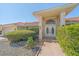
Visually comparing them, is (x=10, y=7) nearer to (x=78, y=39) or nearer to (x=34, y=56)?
(x=34, y=56)

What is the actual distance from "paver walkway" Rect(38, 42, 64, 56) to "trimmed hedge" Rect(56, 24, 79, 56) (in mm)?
172

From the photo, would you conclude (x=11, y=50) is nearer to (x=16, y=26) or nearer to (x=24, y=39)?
(x=24, y=39)

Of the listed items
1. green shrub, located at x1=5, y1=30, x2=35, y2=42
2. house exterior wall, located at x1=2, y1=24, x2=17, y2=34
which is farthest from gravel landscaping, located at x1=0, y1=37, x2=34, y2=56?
house exterior wall, located at x1=2, y1=24, x2=17, y2=34

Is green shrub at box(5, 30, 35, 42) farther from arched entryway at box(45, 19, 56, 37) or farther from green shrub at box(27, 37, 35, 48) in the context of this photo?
arched entryway at box(45, 19, 56, 37)

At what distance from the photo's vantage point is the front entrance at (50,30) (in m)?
8.67

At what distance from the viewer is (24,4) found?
7875 millimetres

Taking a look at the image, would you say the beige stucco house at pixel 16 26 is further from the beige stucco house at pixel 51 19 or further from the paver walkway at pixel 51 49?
the paver walkway at pixel 51 49

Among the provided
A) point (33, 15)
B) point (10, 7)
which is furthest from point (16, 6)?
point (33, 15)

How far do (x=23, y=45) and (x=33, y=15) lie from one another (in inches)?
46.2

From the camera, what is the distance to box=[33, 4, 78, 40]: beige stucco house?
27.6 ft

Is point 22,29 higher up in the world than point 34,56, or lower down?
higher up

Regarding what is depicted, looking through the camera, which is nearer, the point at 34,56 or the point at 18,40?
the point at 34,56

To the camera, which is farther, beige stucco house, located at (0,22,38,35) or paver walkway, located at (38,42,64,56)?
beige stucco house, located at (0,22,38,35)

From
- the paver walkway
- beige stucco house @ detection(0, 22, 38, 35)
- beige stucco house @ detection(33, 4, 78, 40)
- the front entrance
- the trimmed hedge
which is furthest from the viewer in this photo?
the front entrance
